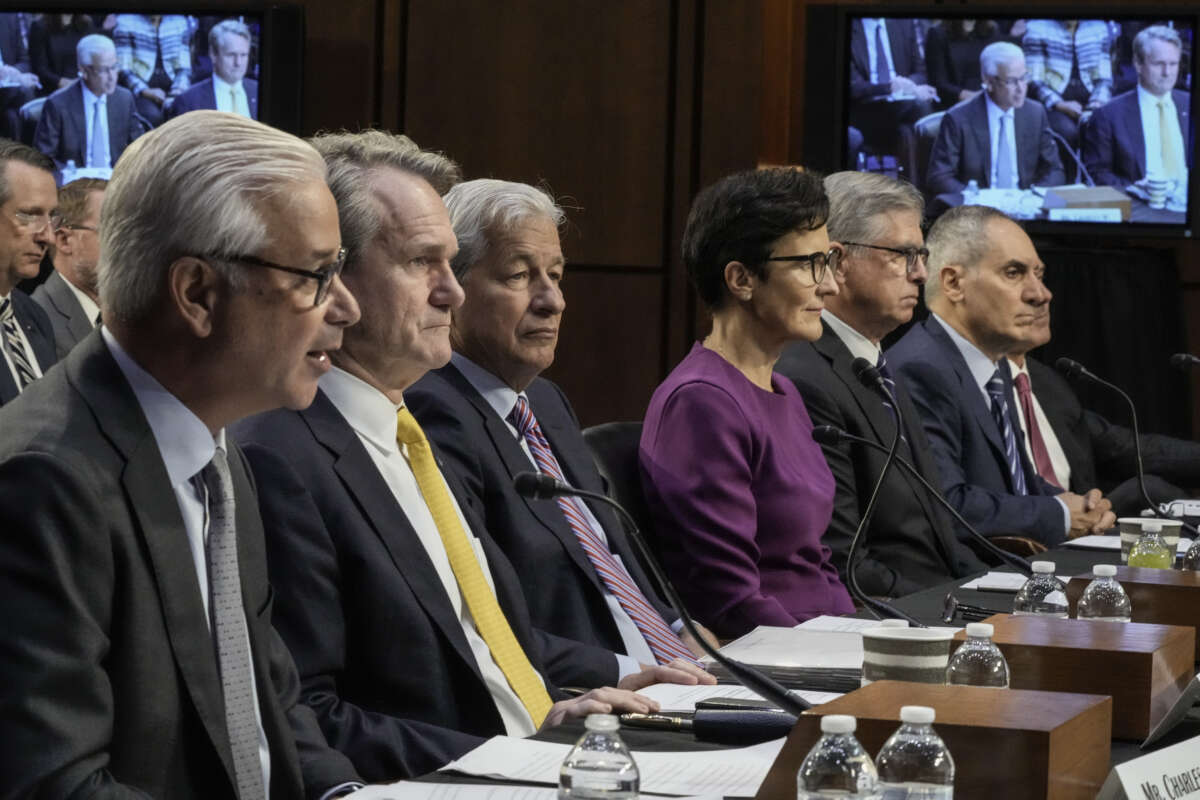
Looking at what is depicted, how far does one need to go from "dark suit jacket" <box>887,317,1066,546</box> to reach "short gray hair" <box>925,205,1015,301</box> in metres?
0.26

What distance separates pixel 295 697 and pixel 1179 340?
197 inches

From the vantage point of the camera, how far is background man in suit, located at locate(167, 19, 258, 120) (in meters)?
6.47

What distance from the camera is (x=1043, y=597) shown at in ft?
7.89

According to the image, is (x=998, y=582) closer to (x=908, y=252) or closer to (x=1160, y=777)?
(x=908, y=252)

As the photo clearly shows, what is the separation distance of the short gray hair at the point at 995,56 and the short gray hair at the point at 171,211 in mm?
4845

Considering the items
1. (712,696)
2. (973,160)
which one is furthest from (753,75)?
(712,696)

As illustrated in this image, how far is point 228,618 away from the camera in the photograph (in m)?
1.68

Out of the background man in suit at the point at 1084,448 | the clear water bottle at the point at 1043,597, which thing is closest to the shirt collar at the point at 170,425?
the clear water bottle at the point at 1043,597

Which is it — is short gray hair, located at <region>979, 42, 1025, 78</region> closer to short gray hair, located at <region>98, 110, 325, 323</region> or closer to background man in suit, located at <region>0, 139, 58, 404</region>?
background man in suit, located at <region>0, 139, 58, 404</region>

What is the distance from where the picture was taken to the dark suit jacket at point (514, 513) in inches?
104

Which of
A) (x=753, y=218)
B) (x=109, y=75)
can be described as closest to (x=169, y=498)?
(x=753, y=218)

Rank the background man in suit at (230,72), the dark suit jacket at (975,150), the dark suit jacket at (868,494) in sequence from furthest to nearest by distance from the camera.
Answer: the background man in suit at (230,72)
the dark suit jacket at (975,150)
the dark suit jacket at (868,494)

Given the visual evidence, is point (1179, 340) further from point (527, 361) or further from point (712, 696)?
point (712, 696)

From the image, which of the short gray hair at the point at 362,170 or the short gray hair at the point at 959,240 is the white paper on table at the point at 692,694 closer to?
the short gray hair at the point at 362,170
